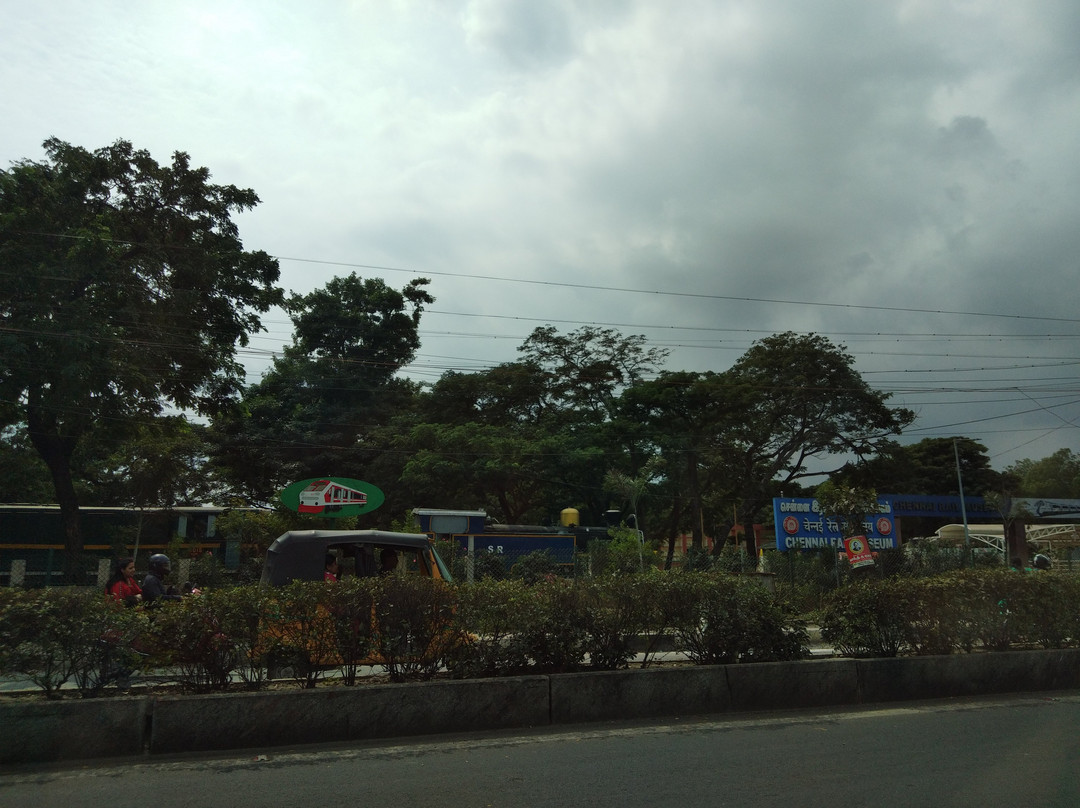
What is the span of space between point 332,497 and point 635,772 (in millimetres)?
11445

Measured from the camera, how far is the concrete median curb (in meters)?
5.80

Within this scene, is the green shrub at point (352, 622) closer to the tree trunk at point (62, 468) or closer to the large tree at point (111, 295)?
the large tree at point (111, 295)

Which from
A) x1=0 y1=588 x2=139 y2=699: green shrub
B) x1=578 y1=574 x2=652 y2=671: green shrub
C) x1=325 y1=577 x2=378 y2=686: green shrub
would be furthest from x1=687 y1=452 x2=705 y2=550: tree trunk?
x1=0 y1=588 x2=139 y2=699: green shrub

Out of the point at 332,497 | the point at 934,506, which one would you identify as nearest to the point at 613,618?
the point at 332,497

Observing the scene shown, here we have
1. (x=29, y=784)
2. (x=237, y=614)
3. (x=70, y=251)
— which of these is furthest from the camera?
(x=70, y=251)

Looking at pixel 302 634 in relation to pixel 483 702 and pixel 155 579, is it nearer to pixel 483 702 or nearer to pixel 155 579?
pixel 483 702

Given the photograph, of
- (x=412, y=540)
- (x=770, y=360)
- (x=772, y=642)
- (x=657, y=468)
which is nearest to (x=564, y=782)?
(x=772, y=642)

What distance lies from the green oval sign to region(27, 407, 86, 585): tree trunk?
1236 centimetres

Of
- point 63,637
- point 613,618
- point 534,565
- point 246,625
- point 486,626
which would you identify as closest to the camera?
point 63,637

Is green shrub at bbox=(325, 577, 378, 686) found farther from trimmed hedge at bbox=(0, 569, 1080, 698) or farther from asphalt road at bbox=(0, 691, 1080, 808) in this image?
asphalt road at bbox=(0, 691, 1080, 808)

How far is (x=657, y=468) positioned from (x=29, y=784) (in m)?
32.4

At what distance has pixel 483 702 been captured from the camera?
674cm

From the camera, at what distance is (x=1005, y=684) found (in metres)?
8.56

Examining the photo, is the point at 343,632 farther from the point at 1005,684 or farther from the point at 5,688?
the point at 1005,684
